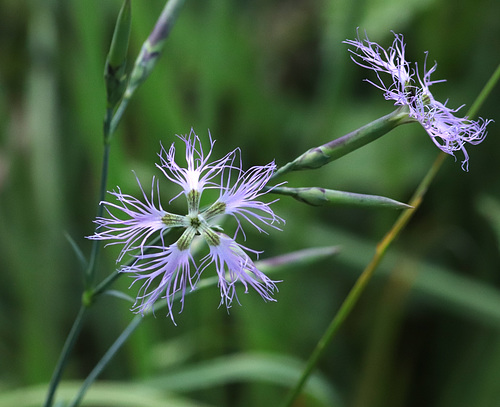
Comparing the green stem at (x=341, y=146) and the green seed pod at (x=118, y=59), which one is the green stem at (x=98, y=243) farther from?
the green stem at (x=341, y=146)

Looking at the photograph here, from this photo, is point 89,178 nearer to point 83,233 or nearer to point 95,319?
point 83,233

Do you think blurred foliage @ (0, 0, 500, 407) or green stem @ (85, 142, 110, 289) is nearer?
green stem @ (85, 142, 110, 289)

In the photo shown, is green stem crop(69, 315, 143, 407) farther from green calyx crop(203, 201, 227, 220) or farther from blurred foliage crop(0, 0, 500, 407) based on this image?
blurred foliage crop(0, 0, 500, 407)

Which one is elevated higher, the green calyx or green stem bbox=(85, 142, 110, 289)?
the green calyx

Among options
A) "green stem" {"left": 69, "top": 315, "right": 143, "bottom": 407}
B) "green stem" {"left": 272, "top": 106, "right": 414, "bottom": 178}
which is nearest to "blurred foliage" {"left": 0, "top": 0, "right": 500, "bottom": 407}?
"green stem" {"left": 69, "top": 315, "right": 143, "bottom": 407}

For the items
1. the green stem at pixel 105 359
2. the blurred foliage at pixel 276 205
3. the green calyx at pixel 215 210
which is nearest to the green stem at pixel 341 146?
the green calyx at pixel 215 210

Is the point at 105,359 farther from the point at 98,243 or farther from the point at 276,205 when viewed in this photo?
the point at 276,205

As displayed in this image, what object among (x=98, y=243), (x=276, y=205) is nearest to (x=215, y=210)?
(x=98, y=243)

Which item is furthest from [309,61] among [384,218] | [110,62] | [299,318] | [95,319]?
[110,62]
